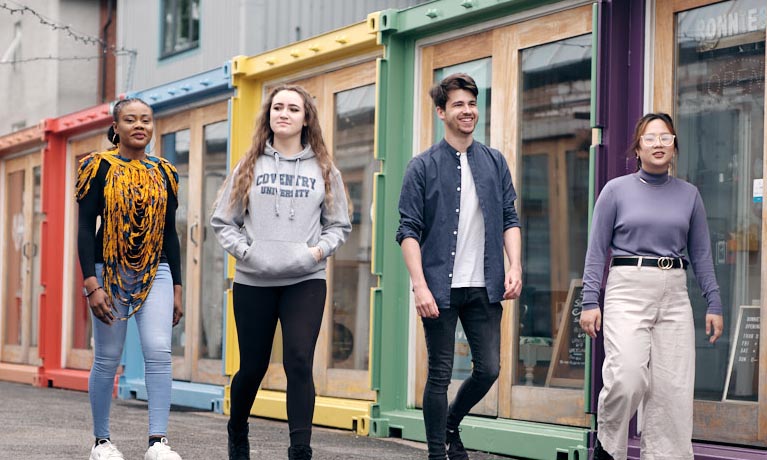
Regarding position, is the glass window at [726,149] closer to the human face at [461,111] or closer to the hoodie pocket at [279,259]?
the human face at [461,111]

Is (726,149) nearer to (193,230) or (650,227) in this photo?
(650,227)

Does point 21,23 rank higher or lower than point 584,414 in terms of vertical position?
higher

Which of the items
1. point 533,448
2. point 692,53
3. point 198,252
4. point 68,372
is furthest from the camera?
point 68,372

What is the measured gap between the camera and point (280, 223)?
6.29m

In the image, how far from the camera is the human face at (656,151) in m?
6.54

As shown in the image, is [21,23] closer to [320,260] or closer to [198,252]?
[198,252]

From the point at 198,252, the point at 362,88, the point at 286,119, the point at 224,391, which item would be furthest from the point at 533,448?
the point at 198,252

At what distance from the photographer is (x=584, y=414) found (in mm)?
8211

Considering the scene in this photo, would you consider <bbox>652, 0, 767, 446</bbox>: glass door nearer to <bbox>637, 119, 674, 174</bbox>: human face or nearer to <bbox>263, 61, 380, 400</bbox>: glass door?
<bbox>637, 119, 674, 174</bbox>: human face

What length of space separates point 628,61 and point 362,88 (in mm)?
3174

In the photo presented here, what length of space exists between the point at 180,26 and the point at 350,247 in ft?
17.4

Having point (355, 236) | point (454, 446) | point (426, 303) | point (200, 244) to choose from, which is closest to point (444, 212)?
point (426, 303)

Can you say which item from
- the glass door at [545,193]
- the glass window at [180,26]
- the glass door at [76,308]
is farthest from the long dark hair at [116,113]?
the glass door at [76,308]

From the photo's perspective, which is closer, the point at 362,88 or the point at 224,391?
the point at 362,88
